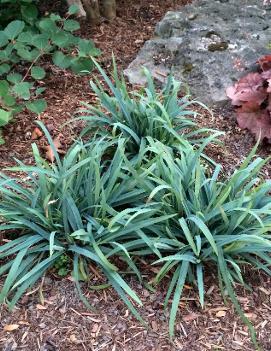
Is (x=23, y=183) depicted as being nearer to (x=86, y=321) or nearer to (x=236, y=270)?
(x=86, y=321)

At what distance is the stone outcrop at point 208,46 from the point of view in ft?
11.3

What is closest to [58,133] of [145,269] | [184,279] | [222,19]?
[145,269]

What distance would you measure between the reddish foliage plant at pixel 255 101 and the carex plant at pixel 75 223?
100 centimetres

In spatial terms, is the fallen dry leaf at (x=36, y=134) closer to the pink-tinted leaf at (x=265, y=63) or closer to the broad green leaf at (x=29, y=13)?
the broad green leaf at (x=29, y=13)

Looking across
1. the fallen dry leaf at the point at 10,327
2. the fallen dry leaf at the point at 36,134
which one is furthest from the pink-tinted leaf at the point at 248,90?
the fallen dry leaf at the point at 10,327

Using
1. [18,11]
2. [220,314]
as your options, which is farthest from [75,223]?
[18,11]

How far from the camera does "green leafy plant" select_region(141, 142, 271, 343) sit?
7.39 ft

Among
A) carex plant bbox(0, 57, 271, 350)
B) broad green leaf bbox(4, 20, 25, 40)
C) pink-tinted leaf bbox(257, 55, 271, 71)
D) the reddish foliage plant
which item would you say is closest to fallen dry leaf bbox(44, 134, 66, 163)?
carex plant bbox(0, 57, 271, 350)

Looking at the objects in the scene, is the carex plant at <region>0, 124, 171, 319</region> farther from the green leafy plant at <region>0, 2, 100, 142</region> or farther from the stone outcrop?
the stone outcrop

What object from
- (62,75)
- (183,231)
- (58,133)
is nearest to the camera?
(183,231)

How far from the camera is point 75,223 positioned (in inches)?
94.4

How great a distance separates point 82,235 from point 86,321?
1.19 feet

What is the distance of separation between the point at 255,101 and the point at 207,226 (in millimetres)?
1105

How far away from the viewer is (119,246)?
7.43ft
